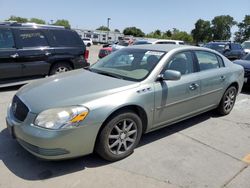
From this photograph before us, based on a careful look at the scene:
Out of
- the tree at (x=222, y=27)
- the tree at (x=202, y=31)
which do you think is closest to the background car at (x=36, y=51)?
the tree at (x=202, y=31)

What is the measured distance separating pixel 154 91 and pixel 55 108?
4.60 ft

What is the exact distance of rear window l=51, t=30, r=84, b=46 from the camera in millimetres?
7520

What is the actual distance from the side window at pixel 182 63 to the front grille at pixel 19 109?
2.11 meters

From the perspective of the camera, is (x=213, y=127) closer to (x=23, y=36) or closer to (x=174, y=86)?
(x=174, y=86)

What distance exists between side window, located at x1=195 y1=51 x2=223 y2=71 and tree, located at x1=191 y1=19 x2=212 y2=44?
291ft

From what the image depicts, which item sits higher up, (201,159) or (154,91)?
(154,91)

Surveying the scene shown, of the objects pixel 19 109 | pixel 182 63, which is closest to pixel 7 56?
pixel 19 109

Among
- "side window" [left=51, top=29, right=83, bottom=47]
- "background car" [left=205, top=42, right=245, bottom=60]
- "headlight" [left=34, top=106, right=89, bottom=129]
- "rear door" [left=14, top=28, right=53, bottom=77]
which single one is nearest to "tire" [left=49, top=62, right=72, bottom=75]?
"rear door" [left=14, top=28, right=53, bottom=77]

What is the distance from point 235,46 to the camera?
17.0 meters

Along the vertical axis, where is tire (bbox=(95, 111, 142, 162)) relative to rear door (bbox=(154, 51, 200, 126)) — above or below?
below

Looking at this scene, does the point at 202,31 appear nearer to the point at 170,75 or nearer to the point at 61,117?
the point at 170,75

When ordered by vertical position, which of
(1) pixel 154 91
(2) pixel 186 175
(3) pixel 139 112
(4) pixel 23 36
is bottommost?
(2) pixel 186 175

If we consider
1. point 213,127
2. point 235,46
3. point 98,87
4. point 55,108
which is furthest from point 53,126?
point 235,46

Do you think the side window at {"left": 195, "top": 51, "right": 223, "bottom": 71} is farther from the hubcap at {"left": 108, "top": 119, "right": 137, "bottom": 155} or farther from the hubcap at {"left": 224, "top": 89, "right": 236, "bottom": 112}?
the hubcap at {"left": 108, "top": 119, "right": 137, "bottom": 155}
